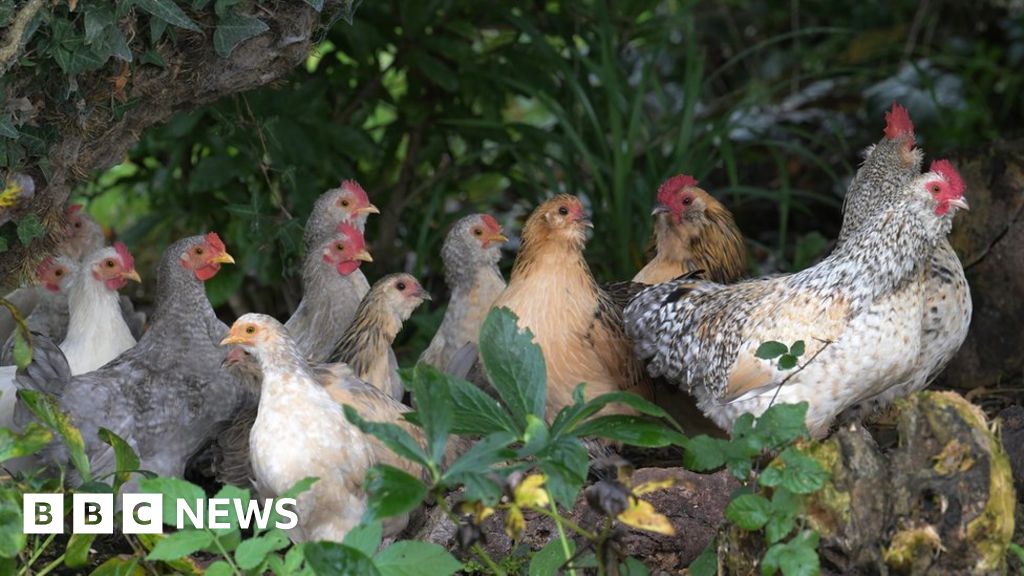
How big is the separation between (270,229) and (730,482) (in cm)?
231

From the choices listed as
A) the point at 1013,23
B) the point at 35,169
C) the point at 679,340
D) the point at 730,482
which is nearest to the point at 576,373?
the point at 679,340

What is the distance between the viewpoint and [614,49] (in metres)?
6.36

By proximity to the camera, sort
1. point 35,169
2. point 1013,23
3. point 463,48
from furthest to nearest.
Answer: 1. point 1013,23
2. point 463,48
3. point 35,169

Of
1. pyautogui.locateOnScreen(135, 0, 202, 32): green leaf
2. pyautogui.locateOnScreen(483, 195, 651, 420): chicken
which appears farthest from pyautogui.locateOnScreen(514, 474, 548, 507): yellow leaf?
pyautogui.locateOnScreen(483, 195, 651, 420): chicken

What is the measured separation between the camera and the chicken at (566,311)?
4449 mm

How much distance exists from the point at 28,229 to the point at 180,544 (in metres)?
1.08

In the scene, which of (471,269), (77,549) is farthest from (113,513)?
(471,269)

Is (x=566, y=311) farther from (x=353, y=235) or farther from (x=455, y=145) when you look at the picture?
(x=455, y=145)

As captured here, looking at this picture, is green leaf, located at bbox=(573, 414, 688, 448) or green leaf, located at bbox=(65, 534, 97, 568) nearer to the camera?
green leaf, located at bbox=(573, 414, 688, 448)

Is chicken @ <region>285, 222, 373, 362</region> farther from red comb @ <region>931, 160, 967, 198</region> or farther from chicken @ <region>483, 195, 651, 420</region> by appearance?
red comb @ <region>931, 160, 967, 198</region>

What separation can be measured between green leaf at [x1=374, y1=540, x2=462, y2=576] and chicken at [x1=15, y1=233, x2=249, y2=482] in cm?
143

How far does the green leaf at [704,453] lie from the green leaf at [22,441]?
1491 mm

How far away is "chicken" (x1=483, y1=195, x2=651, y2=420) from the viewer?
4.45m

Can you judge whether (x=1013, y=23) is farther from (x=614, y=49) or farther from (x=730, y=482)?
(x=730, y=482)
